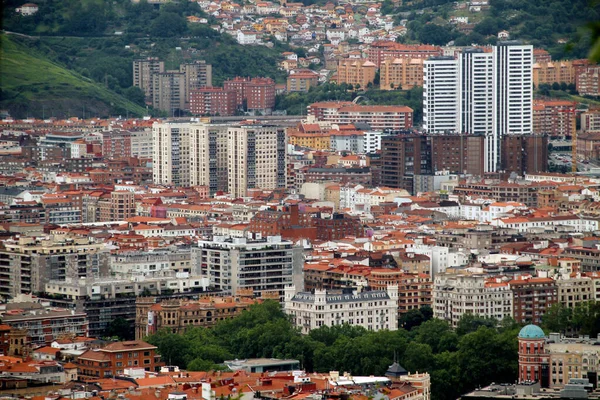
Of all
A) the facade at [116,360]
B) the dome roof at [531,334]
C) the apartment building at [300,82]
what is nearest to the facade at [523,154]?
the apartment building at [300,82]

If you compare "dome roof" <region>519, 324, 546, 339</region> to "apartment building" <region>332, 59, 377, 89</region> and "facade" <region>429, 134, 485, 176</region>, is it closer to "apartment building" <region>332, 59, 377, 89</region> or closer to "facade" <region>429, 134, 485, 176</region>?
"facade" <region>429, 134, 485, 176</region>

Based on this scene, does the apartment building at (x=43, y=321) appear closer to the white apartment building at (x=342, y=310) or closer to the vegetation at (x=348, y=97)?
the white apartment building at (x=342, y=310)

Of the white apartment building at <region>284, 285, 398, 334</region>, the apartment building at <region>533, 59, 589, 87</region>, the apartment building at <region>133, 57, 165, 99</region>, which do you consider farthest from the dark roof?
the apartment building at <region>133, 57, 165, 99</region>

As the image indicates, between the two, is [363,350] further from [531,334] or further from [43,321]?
[43,321]

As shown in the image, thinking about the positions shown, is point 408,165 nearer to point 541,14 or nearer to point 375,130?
point 375,130

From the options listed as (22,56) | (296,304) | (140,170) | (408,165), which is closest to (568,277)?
(296,304)

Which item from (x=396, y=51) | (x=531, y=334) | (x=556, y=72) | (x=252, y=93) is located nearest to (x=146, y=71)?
(x=252, y=93)

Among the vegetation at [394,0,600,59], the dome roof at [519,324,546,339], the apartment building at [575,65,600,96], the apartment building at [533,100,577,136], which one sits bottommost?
the dome roof at [519,324,546,339]
